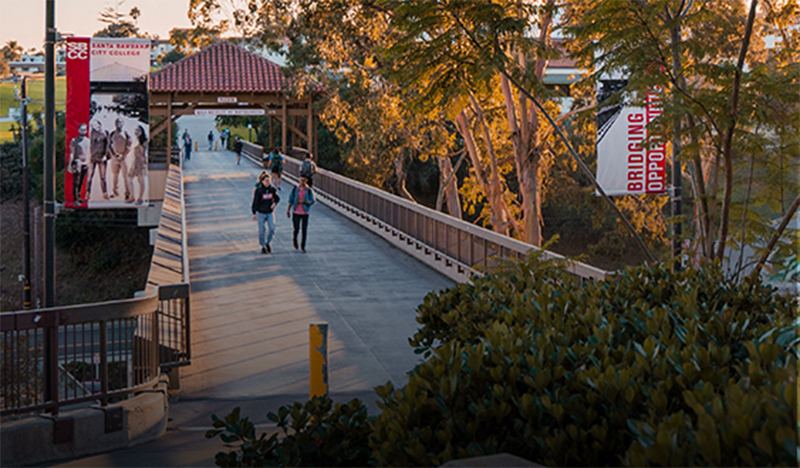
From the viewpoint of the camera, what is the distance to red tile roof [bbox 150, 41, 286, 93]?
4272cm

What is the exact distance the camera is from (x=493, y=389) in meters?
3.51

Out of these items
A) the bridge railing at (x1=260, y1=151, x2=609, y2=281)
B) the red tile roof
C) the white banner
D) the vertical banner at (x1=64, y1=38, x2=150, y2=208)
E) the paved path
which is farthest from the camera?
the white banner

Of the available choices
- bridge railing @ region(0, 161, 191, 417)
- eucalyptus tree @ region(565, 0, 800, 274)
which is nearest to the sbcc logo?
bridge railing @ region(0, 161, 191, 417)

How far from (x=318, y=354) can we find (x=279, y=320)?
200 inches

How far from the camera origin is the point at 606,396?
3.24m

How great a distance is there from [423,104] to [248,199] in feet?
69.2

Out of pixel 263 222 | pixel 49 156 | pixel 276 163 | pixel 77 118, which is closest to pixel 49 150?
pixel 49 156

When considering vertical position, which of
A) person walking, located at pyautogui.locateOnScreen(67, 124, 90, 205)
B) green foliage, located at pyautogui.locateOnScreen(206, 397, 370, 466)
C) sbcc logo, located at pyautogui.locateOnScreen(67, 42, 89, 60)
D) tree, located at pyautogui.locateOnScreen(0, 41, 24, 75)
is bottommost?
green foliage, located at pyautogui.locateOnScreen(206, 397, 370, 466)

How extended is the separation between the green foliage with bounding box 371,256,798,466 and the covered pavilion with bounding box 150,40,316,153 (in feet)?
124

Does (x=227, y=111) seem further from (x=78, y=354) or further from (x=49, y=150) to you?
(x=78, y=354)

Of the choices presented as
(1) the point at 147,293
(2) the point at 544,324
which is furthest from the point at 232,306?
(2) the point at 544,324

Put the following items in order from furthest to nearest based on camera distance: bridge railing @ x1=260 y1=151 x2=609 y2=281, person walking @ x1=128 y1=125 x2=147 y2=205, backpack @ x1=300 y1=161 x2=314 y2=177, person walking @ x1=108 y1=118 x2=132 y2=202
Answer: backpack @ x1=300 y1=161 x2=314 y2=177 → person walking @ x1=128 y1=125 x2=147 y2=205 → person walking @ x1=108 y1=118 x2=132 y2=202 → bridge railing @ x1=260 y1=151 x2=609 y2=281

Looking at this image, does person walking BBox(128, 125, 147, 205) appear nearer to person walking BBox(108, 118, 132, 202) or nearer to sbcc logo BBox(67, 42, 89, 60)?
person walking BBox(108, 118, 132, 202)

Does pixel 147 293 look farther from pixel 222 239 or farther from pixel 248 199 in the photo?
pixel 248 199
